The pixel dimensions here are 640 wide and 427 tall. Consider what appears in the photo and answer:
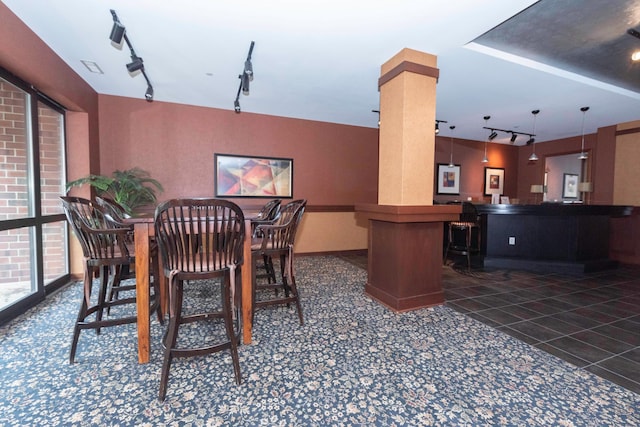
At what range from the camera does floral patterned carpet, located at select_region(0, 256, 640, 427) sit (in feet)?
4.81

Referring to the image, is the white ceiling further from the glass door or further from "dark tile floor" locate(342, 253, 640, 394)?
"dark tile floor" locate(342, 253, 640, 394)

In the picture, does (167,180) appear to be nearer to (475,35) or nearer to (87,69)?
(87,69)

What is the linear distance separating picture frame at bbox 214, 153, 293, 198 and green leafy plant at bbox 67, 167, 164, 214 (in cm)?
97

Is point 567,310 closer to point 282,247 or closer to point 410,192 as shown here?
point 410,192

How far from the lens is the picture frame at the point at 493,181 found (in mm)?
6875

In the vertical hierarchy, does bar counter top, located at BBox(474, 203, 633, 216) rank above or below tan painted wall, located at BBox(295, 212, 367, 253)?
above

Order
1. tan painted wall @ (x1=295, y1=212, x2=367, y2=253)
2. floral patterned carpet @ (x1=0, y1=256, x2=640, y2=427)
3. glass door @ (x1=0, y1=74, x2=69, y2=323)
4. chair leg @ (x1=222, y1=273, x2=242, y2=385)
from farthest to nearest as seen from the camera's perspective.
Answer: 1. tan painted wall @ (x1=295, y1=212, x2=367, y2=253)
2. glass door @ (x1=0, y1=74, x2=69, y2=323)
3. chair leg @ (x1=222, y1=273, x2=242, y2=385)
4. floral patterned carpet @ (x1=0, y1=256, x2=640, y2=427)

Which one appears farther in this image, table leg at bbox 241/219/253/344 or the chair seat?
the chair seat

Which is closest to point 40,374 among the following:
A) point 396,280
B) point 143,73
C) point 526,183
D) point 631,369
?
point 396,280

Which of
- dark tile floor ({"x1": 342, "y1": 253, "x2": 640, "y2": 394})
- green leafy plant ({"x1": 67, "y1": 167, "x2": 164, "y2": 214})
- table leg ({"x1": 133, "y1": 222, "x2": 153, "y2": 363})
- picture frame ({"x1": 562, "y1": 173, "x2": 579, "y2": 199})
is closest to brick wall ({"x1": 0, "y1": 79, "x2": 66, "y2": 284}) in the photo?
green leafy plant ({"x1": 67, "y1": 167, "x2": 164, "y2": 214})

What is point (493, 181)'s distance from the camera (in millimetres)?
6957

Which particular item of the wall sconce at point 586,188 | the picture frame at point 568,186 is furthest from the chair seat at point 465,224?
the picture frame at point 568,186

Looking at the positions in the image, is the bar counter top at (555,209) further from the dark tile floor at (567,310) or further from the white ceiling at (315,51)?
the white ceiling at (315,51)

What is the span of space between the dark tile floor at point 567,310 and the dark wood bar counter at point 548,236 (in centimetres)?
27
